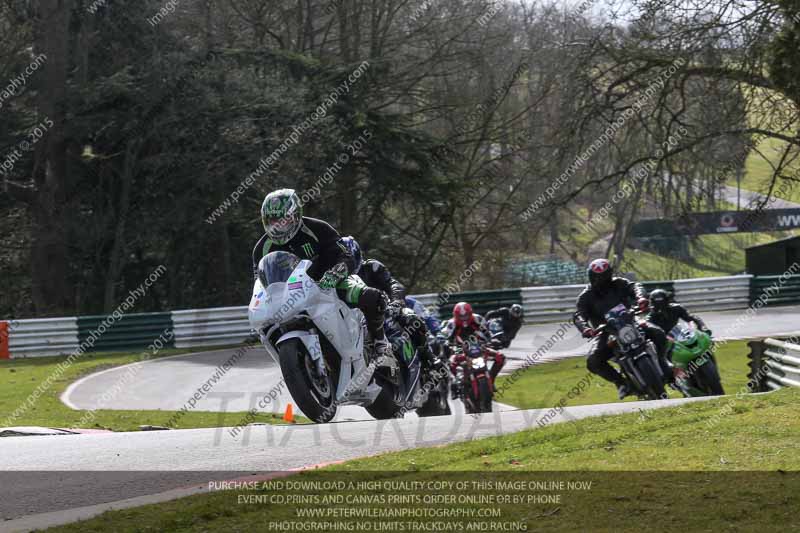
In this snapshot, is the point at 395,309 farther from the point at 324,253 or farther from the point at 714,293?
the point at 714,293

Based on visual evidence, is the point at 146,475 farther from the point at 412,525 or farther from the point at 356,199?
the point at 356,199

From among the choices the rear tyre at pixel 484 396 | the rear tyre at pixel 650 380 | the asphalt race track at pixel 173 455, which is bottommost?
the rear tyre at pixel 484 396

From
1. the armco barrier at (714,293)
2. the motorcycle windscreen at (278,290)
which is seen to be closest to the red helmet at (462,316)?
the motorcycle windscreen at (278,290)

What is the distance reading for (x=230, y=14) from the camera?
34.1 metres

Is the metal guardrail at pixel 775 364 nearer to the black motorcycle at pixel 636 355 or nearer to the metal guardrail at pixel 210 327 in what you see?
the black motorcycle at pixel 636 355

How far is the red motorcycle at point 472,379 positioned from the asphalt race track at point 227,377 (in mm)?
1686

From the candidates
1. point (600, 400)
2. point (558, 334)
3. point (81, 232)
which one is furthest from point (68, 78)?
point (600, 400)

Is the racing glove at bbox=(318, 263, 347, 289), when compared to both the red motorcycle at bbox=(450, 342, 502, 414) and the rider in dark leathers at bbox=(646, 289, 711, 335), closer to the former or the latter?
the red motorcycle at bbox=(450, 342, 502, 414)

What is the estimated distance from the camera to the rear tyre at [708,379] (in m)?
→ 13.1

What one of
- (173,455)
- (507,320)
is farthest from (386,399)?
(507,320)

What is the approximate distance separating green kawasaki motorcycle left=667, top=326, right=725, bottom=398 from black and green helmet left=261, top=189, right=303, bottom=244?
5.98m

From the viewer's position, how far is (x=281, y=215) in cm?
911

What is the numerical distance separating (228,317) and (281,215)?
50.3 feet

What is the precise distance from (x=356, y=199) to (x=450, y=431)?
2372cm
